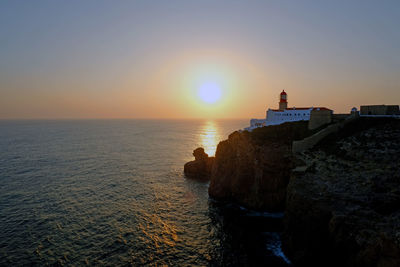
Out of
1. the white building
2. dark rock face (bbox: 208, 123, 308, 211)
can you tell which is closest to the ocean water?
dark rock face (bbox: 208, 123, 308, 211)

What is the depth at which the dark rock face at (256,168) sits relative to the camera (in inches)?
1357

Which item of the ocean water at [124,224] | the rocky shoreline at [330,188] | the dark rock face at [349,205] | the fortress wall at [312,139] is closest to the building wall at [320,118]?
the rocky shoreline at [330,188]

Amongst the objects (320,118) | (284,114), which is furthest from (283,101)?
(320,118)

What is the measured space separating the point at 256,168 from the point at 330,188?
14.8 metres

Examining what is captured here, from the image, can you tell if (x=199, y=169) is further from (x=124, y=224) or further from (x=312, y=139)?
(x=312, y=139)

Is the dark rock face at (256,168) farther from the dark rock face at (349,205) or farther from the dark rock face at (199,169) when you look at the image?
the dark rock face at (199,169)

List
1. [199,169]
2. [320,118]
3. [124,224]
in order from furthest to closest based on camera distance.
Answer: [199,169]
[320,118]
[124,224]

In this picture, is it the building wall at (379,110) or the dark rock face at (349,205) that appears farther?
the building wall at (379,110)

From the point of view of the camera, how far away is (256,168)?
37.2 meters

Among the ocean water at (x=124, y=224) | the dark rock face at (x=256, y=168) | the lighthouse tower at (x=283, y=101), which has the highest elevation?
the lighthouse tower at (x=283, y=101)

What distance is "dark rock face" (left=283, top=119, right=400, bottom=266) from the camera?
1619 cm

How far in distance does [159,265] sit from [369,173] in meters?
26.2

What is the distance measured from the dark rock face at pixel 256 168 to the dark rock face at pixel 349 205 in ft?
19.4

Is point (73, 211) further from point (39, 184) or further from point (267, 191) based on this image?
point (267, 191)
